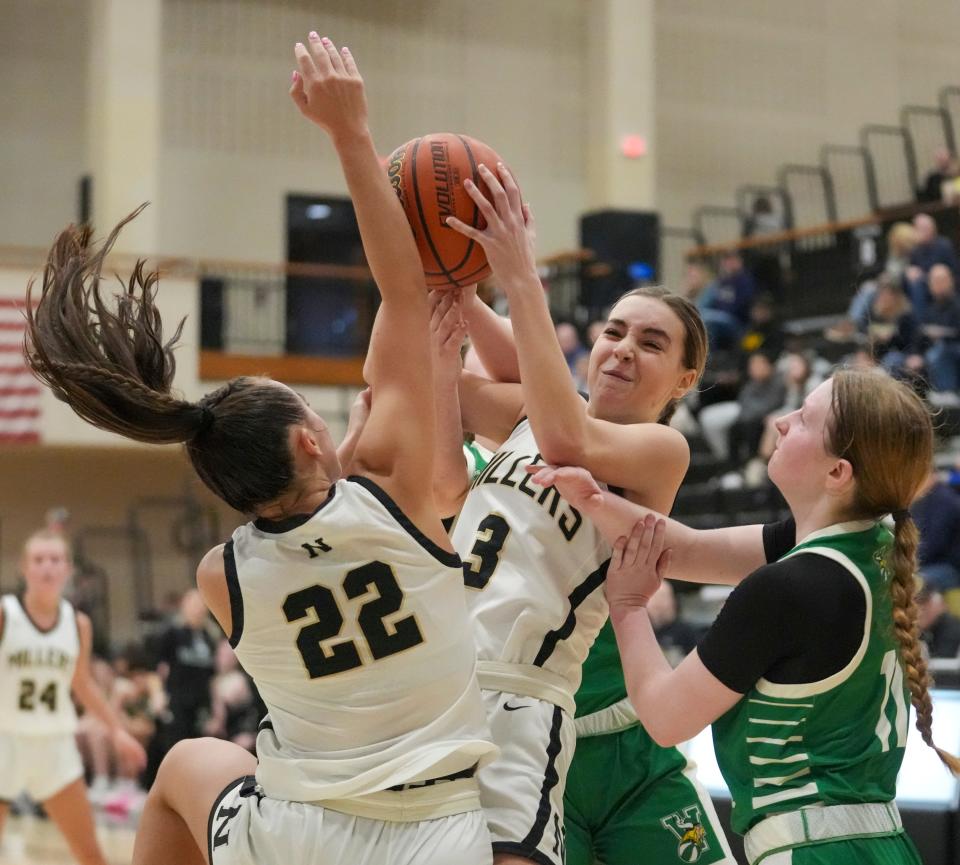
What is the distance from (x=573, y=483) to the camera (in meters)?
2.83

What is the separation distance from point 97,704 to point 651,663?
482 cm

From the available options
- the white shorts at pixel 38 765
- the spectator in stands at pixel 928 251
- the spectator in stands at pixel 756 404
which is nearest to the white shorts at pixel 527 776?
the white shorts at pixel 38 765

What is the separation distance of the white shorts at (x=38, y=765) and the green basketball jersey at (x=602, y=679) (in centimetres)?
456

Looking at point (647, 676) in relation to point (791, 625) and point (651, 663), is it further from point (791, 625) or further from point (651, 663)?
point (791, 625)

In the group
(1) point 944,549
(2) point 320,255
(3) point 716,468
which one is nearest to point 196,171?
(2) point 320,255

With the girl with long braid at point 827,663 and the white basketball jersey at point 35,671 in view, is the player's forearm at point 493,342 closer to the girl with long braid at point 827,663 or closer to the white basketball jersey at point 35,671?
the girl with long braid at point 827,663

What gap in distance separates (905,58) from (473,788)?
17.8 meters

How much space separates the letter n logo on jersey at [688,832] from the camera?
126 inches

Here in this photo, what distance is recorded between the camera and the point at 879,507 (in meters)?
2.67

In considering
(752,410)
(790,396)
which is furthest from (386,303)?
(752,410)

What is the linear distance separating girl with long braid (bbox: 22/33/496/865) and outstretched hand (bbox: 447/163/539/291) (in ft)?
0.57

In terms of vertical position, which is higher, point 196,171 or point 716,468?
point 196,171

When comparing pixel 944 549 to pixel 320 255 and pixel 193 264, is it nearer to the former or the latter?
pixel 193 264

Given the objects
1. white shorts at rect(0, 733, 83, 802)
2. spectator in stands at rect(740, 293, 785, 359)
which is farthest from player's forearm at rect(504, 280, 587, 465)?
spectator in stands at rect(740, 293, 785, 359)
